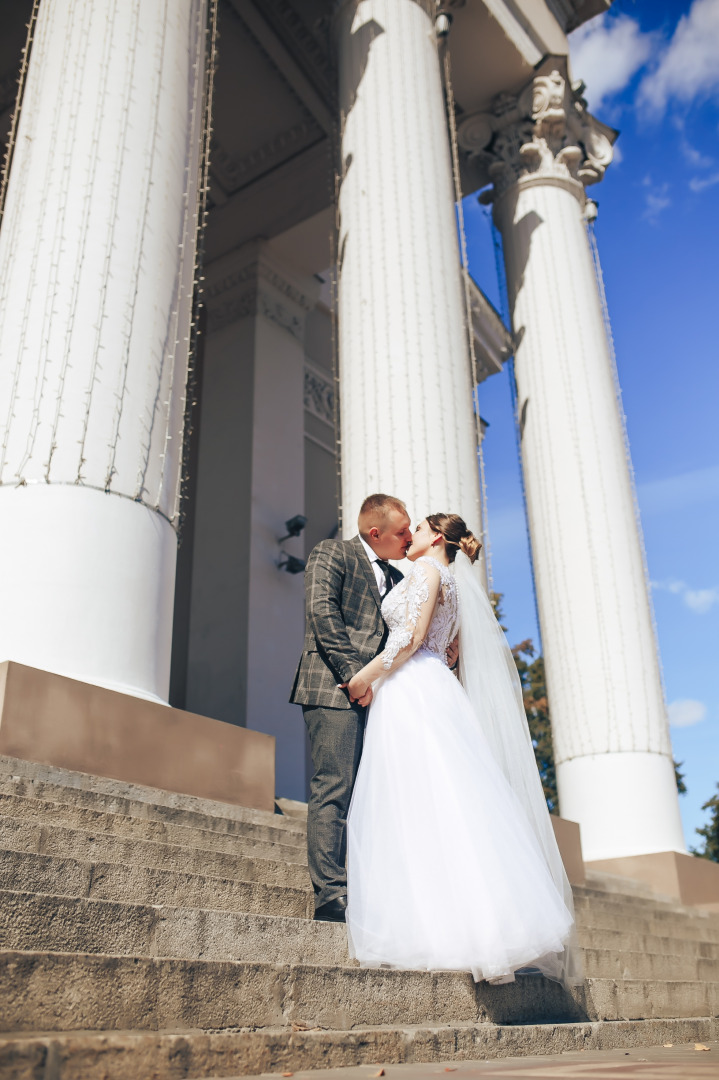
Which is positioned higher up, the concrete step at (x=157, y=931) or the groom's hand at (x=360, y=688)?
the groom's hand at (x=360, y=688)

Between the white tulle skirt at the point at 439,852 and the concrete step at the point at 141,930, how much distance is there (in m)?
0.45

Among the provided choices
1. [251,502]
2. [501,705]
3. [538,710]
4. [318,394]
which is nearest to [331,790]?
[501,705]

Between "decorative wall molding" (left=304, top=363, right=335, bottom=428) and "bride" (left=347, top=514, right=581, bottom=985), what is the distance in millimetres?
12363

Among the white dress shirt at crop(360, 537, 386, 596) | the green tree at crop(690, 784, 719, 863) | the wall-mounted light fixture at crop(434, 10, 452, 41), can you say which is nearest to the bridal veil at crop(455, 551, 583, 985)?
the white dress shirt at crop(360, 537, 386, 596)

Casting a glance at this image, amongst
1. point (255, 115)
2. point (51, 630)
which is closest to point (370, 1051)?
point (51, 630)

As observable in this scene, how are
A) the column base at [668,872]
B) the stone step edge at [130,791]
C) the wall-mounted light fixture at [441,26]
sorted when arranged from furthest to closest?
the wall-mounted light fixture at [441,26]
the column base at [668,872]
the stone step edge at [130,791]

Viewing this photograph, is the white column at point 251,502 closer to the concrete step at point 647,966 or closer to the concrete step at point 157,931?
the concrete step at point 647,966

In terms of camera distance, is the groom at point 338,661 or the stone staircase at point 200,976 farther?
the groom at point 338,661

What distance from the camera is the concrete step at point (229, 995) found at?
217cm

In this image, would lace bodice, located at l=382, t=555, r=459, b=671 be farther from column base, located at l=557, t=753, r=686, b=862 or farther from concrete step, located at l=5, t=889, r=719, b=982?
column base, located at l=557, t=753, r=686, b=862

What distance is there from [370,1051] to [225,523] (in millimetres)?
12120

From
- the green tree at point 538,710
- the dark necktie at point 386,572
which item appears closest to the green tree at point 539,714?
the green tree at point 538,710

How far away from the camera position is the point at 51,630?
17.0 feet

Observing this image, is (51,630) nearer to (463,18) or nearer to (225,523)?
(225,523)
